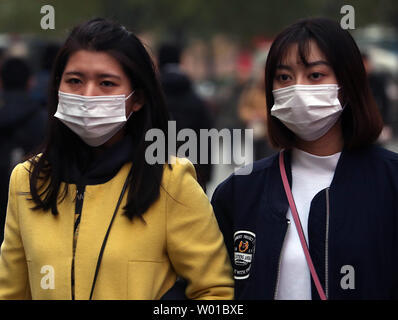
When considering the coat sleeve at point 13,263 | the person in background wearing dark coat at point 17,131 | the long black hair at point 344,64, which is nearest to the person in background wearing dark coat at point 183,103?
the person in background wearing dark coat at point 17,131

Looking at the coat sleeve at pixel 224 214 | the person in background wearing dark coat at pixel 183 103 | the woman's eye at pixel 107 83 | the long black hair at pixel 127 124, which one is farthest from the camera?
the person in background wearing dark coat at pixel 183 103

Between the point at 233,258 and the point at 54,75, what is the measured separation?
1021mm

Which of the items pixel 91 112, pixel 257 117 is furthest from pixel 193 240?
pixel 257 117

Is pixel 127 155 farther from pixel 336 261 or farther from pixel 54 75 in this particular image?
pixel 336 261

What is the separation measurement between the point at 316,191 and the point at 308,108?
1.08 feet

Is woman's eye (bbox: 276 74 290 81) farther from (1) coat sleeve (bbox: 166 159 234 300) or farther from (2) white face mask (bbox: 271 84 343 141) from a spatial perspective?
(1) coat sleeve (bbox: 166 159 234 300)

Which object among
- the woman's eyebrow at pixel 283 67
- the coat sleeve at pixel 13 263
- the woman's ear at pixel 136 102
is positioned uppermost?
the woman's eyebrow at pixel 283 67

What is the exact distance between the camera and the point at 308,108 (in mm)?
3244

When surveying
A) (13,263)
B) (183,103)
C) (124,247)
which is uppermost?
(183,103)

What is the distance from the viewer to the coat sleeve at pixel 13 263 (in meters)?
3.20

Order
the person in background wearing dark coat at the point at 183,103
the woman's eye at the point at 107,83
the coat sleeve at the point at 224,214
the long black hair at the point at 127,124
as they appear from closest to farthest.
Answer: the long black hair at the point at 127,124, the woman's eye at the point at 107,83, the coat sleeve at the point at 224,214, the person in background wearing dark coat at the point at 183,103

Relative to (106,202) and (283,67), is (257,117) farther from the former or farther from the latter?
(106,202)

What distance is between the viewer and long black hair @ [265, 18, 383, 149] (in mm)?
3201

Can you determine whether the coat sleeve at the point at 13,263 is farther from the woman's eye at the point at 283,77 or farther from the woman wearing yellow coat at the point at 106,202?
the woman's eye at the point at 283,77
